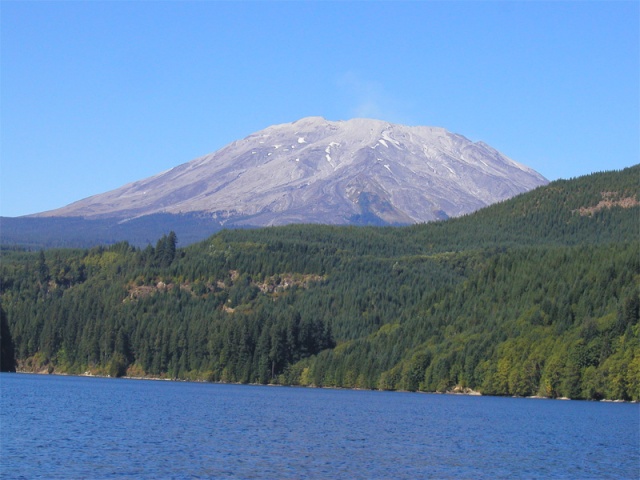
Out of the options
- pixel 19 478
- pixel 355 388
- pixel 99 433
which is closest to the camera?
pixel 19 478

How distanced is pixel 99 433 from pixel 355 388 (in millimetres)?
95679

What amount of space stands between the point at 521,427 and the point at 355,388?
77017mm

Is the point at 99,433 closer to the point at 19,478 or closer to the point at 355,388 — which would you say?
the point at 19,478

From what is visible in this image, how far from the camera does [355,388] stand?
168m

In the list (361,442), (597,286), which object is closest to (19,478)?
(361,442)

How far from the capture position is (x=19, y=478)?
54.4 metres

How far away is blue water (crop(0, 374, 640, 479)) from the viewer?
6116 centimetres

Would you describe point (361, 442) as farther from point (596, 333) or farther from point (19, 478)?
point (596, 333)

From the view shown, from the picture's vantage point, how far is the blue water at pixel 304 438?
61.2 meters

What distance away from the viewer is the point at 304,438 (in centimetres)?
Answer: 7756

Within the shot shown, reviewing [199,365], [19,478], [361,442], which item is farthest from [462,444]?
[199,365]

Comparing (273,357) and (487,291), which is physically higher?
(487,291)

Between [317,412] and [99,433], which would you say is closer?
[99,433]

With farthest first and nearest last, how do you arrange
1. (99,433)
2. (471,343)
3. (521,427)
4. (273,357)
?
(273,357)
(471,343)
(521,427)
(99,433)
